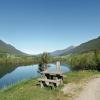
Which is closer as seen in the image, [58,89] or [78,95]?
[78,95]

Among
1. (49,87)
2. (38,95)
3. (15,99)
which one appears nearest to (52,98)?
(38,95)

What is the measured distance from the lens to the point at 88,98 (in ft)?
77.0

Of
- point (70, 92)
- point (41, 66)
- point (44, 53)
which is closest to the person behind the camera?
point (70, 92)

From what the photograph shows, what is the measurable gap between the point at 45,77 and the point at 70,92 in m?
6.89

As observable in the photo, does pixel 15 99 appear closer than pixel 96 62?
Yes

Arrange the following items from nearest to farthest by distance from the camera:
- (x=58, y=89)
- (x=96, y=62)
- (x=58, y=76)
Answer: (x=58, y=89)
(x=58, y=76)
(x=96, y=62)

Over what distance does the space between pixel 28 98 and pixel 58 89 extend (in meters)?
6.36

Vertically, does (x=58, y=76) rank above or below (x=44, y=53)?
below

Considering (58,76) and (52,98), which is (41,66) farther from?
(52,98)

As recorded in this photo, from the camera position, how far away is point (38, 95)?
84.0 feet

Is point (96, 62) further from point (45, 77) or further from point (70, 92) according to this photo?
point (70, 92)

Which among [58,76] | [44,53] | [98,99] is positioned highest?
[44,53]

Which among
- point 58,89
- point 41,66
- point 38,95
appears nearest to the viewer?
point 38,95

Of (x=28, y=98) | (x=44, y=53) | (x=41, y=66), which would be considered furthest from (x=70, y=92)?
(x=44, y=53)
